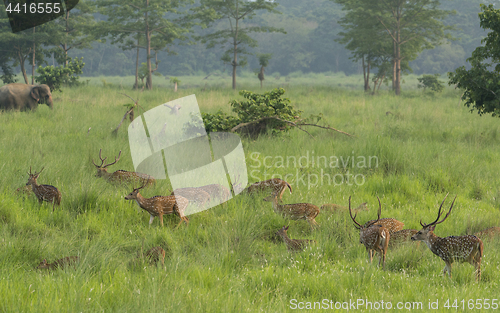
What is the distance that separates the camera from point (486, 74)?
958cm

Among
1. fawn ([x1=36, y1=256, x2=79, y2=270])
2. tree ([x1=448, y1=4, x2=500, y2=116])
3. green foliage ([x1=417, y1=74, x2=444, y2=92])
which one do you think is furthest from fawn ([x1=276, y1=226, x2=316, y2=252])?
green foliage ([x1=417, y1=74, x2=444, y2=92])

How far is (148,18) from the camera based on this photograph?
1347 inches

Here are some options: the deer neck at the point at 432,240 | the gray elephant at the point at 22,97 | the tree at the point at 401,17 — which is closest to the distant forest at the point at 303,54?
the tree at the point at 401,17

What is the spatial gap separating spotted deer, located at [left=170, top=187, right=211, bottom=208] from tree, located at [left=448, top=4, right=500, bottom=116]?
6838mm

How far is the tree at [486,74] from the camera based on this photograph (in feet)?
29.7

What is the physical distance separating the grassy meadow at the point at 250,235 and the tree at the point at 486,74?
147 cm

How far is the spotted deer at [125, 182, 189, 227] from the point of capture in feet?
15.8

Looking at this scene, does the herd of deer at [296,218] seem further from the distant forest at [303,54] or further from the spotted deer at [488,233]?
the distant forest at [303,54]

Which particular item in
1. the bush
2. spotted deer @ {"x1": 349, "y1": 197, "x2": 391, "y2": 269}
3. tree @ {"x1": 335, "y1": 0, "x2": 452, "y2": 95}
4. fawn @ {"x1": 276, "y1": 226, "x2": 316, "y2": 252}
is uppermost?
tree @ {"x1": 335, "y1": 0, "x2": 452, "y2": 95}

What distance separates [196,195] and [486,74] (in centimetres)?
798

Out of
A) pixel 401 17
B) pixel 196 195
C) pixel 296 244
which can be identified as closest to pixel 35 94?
pixel 196 195

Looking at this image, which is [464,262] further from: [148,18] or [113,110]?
[148,18]

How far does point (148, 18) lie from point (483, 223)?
33686 millimetres

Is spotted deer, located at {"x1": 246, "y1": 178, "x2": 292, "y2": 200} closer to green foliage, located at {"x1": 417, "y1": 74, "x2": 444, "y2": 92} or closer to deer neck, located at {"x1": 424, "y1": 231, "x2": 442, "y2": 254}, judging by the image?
deer neck, located at {"x1": 424, "y1": 231, "x2": 442, "y2": 254}
